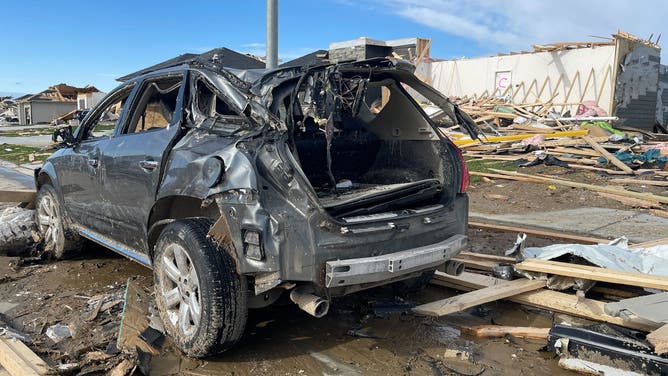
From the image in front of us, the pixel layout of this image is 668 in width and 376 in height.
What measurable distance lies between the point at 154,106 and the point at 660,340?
416cm

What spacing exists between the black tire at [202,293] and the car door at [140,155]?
562 millimetres

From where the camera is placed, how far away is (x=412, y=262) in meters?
3.43

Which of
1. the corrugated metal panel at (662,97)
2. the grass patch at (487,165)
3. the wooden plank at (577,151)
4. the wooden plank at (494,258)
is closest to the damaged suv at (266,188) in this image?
the wooden plank at (494,258)

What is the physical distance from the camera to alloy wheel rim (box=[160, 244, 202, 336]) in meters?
3.42

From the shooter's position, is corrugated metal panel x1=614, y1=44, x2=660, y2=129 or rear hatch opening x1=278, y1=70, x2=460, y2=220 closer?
rear hatch opening x1=278, y1=70, x2=460, y2=220

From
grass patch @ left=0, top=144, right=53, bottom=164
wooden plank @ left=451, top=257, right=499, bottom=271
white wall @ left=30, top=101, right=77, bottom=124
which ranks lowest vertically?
wooden plank @ left=451, top=257, right=499, bottom=271

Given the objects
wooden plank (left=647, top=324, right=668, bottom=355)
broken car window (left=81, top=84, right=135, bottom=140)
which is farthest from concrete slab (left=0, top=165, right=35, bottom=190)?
wooden plank (left=647, top=324, right=668, bottom=355)

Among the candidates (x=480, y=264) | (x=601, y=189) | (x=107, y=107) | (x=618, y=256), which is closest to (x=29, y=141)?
(x=107, y=107)

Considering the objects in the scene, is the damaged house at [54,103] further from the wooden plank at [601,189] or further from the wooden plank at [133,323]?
the wooden plank at [133,323]

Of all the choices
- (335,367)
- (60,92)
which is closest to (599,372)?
(335,367)

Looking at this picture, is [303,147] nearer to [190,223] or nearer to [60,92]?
[190,223]

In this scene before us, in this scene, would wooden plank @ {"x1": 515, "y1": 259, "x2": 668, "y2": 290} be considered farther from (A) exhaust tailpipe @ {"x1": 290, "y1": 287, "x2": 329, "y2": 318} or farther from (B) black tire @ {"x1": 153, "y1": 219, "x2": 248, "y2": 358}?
(B) black tire @ {"x1": 153, "y1": 219, "x2": 248, "y2": 358}

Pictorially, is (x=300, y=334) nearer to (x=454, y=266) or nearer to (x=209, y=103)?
(x=454, y=266)

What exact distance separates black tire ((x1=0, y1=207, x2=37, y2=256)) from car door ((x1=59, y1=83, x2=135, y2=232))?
1071 millimetres
